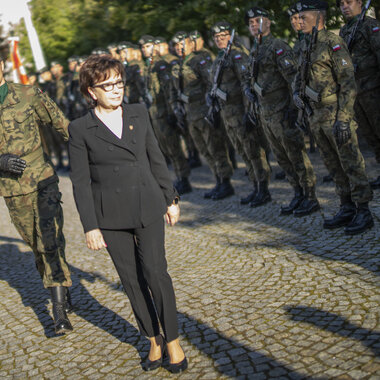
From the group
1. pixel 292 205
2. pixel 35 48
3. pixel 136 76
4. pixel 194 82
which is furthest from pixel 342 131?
pixel 35 48

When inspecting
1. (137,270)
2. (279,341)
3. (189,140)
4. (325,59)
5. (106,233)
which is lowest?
(189,140)

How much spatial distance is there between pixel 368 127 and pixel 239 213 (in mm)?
1972

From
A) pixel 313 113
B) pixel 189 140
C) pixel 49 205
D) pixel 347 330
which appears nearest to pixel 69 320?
pixel 49 205

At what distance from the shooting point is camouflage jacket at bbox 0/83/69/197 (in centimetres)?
472

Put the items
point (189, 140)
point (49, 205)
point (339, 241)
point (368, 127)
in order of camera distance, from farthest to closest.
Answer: point (189, 140) → point (368, 127) → point (339, 241) → point (49, 205)

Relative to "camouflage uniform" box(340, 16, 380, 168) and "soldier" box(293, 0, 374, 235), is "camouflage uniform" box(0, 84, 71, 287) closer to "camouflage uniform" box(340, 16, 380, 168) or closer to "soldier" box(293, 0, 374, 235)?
"soldier" box(293, 0, 374, 235)

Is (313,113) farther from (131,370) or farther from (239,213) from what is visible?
(131,370)

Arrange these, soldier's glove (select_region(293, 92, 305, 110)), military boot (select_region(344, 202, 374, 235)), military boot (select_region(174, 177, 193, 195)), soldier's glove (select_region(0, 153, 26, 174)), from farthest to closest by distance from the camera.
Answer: military boot (select_region(174, 177, 193, 195))
soldier's glove (select_region(293, 92, 305, 110))
military boot (select_region(344, 202, 374, 235))
soldier's glove (select_region(0, 153, 26, 174))

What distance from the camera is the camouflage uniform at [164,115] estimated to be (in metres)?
9.99

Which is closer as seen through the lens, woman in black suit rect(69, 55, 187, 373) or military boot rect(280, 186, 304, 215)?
woman in black suit rect(69, 55, 187, 373)

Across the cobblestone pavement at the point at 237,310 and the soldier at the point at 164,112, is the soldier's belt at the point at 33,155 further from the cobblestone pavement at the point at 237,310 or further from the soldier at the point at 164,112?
the soldier at the point at 164,112

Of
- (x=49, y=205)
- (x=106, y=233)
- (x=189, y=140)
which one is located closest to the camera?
(x=106, y=233)

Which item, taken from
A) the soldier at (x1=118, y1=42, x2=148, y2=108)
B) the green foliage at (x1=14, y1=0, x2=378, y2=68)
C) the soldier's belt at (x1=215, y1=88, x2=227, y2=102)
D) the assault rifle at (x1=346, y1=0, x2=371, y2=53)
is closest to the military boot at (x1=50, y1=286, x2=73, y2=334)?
the soldier's belt at (x1=215, y1=88, x2=227, y2=102)

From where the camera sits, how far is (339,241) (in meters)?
5.57
